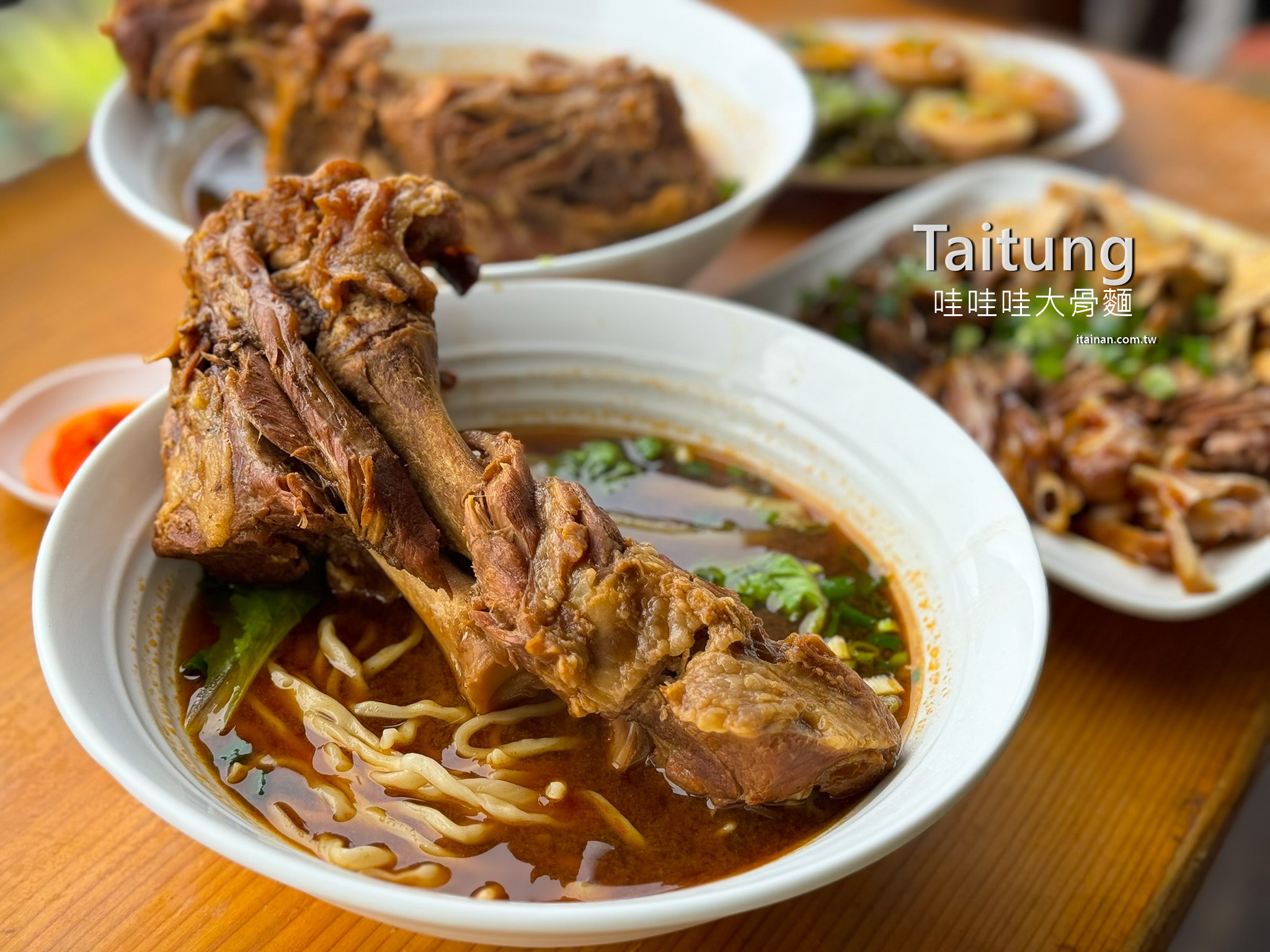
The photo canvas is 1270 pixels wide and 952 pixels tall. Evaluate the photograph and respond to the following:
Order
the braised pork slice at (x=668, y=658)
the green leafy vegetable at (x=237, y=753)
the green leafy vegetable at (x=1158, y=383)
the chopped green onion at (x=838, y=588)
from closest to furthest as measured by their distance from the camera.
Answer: the braised pork slice at (x=668, y=658) < the green leafy vegetable at (x=237, y=753) < the chopped green onion at (x=838, y=588) < the green leafy vegetable at (x=1158, y=383)

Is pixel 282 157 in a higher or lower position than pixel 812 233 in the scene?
higher

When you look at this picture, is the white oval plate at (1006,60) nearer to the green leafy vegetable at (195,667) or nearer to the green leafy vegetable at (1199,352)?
the green leafy vegetable at (1199,352)

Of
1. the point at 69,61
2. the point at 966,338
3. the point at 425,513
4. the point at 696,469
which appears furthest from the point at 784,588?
the point at 69,61

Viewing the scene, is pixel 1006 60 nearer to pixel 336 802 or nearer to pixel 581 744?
pixel 581 744

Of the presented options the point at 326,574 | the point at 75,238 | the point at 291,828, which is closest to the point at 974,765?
the point at 291,828

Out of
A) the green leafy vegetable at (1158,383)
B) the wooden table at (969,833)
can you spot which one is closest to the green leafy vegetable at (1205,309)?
the green leafy vegetable at (1158,383)

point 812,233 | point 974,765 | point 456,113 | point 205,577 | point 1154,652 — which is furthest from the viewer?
point 812,233

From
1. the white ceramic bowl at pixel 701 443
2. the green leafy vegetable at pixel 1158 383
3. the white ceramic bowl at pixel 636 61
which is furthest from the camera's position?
the green leafy vegetable at pixel 1158 383

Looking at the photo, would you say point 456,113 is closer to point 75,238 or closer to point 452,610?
point 75,238
